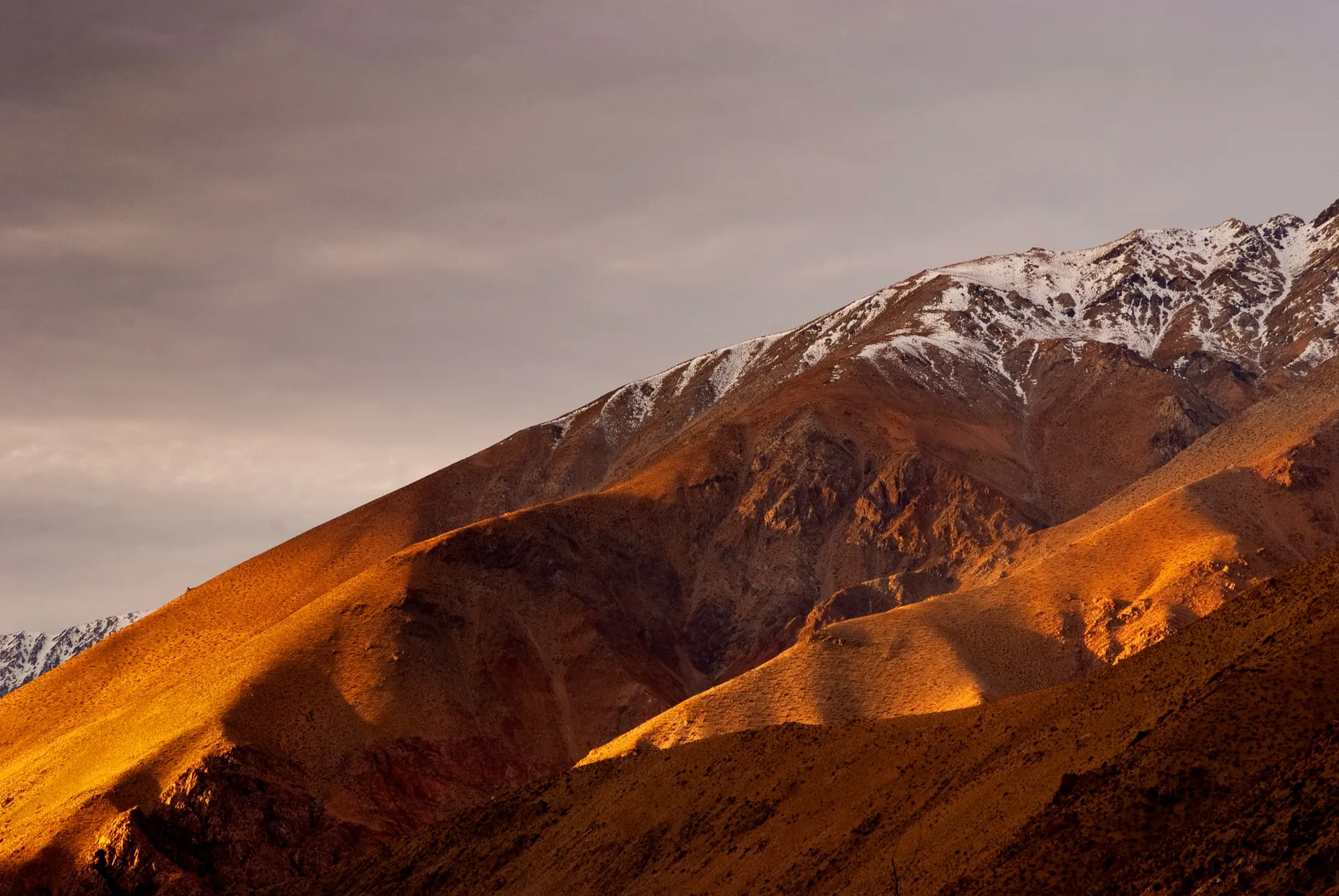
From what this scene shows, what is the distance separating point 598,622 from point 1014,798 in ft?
354

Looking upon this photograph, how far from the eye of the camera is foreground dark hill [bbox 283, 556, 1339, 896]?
47000 mm

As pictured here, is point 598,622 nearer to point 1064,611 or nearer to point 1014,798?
point 1064,611

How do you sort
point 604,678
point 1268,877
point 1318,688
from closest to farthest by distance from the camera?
point 1268,877 < point 1318,688 < point 604,678

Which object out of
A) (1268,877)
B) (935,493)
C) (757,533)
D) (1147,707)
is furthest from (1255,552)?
(1268,877)

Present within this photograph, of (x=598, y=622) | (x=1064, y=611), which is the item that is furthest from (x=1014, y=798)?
(x=598, y=622)

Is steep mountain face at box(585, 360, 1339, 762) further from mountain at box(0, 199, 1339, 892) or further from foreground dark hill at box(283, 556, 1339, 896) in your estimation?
foreground dark hill at box(283, 556, 1339, 896)

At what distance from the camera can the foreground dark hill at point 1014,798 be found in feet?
154

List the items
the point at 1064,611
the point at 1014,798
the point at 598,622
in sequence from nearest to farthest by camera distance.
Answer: the point at 1014,798 → the point at 1064,611 → the point at 598,622

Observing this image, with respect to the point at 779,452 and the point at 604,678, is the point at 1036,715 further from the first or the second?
the point at 779,452

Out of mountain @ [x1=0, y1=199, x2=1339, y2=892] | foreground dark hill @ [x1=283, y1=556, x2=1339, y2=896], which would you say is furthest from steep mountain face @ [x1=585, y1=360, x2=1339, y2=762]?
foreground dark hill @ [x1=283, y1=556, x2=1339, y2=896]

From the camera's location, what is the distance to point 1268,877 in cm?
4084

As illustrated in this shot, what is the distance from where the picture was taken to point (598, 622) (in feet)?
544

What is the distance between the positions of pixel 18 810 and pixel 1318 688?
105 meters

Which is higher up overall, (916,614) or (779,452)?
(779,452)
